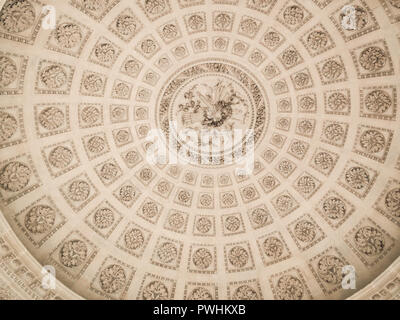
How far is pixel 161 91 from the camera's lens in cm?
2205

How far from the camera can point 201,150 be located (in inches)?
938

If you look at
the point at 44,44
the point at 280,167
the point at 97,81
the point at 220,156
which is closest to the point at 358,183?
the point at 280,167

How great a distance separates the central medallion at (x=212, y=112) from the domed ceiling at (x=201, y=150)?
0.09 meters

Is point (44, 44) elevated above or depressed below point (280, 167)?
above

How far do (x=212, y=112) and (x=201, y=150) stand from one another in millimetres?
2587

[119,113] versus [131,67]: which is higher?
[131,67]

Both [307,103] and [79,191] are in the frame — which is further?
[307,103]

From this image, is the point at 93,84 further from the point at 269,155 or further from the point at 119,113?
the point at 269,155

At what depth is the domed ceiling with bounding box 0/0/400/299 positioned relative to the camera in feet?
60.5

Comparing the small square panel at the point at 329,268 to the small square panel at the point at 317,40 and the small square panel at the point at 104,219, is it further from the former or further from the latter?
the small square panel at the point at 104,219

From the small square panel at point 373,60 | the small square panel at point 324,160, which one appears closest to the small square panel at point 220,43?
the small square panel at point 373,60

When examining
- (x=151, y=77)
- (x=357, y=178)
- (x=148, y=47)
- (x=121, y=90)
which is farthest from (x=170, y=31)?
(x=357, y=178)
